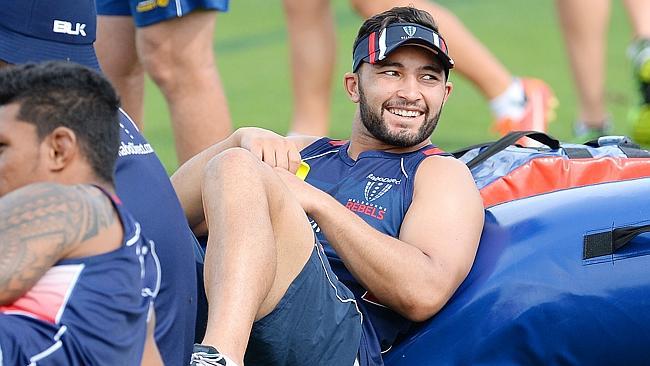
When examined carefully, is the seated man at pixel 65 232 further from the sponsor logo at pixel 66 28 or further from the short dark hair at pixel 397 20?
the short dark hair at pixel 397 20

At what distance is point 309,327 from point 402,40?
3.09 ft

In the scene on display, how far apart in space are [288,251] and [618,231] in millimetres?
854

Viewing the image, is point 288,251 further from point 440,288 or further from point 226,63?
point 226,63

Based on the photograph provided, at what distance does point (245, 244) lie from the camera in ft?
10.2

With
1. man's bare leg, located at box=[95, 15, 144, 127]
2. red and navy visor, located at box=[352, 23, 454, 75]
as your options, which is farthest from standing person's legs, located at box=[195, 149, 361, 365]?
man's bare leg, located at box=[95, 15, 144, 127]

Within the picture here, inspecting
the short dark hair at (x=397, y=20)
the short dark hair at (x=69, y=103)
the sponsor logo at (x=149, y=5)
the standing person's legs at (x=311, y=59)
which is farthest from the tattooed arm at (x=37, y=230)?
the standing person's legs at (x=311, y=59)

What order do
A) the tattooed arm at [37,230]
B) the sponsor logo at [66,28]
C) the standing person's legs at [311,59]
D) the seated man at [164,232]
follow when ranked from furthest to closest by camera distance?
the standing person's legs at [311,59]
the sponsor logo at [66,28]
the seated man at [164,232]
the tattooed arm at [37,230]

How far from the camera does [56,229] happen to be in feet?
7.61

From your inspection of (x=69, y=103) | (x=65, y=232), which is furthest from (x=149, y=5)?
(x=65, y=232)

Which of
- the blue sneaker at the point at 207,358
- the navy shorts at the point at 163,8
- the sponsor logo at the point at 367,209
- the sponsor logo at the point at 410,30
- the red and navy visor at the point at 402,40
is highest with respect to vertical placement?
the sponsor logo at the point at 410,30

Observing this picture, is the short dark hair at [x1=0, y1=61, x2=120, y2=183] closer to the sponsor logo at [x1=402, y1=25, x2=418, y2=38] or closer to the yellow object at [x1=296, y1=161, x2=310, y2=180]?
the yellow object at [x1=296, y1=161, x2=310, y2=180]

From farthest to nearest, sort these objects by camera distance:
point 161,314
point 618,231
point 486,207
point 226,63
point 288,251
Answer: point 226,63
point 486,207
point 618,231
point 288,251
point 161,314

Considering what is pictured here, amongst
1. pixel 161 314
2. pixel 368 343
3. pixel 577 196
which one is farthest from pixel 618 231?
pixel 161 314

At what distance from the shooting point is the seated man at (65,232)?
2.31 metres
